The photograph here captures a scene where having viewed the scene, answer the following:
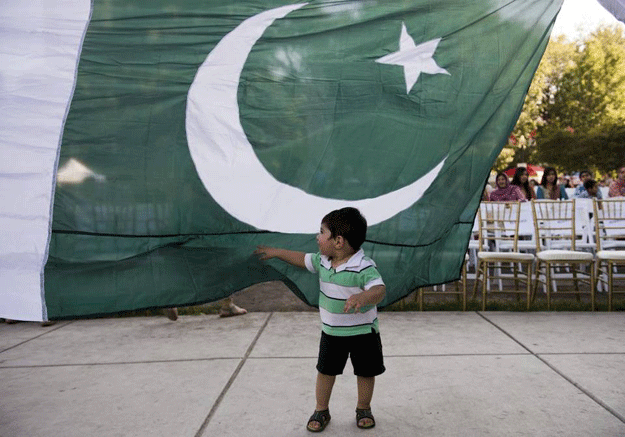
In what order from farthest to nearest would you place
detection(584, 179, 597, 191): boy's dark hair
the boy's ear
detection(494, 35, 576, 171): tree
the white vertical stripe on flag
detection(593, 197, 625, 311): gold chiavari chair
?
1. detection(494, 35, 576, 171): tree
2. detection(584, 179, 597, 191): boy's dark hair
3. detection(593, 197, 625, 311): gold chiavari chair
4. the boy's ear
5. the white vertical stripe on flag

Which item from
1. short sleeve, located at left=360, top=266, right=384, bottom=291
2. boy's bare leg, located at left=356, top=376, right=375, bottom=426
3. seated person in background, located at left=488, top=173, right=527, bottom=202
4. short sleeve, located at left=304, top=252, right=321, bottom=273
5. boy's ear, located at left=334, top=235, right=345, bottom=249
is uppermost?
seated person in background, located at left=488, top=173, right=527, bottom=202

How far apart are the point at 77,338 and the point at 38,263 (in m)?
3.07

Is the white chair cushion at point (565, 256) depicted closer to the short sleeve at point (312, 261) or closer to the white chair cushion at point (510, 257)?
the white chair cushion at point (510, 257)

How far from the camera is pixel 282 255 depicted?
2717 millimetres

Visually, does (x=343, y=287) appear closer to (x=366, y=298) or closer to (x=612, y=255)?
(x=366, y=298)

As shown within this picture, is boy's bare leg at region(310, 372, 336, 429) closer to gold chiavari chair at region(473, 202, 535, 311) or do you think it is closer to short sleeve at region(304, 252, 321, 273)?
short sleeve at region(304, 252, 321, 273)

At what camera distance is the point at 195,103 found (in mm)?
2689

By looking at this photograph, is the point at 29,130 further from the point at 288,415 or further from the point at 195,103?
the point at 288,415

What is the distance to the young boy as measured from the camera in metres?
2.69

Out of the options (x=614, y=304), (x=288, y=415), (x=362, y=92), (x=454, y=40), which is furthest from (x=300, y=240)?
(x=614, y=304)

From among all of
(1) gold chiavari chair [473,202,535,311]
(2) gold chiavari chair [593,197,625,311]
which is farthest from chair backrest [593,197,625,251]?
(1) gold chiavari chair [473,202,535,311]

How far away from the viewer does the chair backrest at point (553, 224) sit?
6.75 meters

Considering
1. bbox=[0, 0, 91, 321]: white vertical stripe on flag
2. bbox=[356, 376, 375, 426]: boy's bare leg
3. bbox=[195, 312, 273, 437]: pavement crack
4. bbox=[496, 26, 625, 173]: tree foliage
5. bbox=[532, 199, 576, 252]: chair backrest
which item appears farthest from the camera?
bbox=[496, 26, 625, 173]: tree foliage

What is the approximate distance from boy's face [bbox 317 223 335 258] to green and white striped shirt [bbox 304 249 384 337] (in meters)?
0.07
